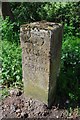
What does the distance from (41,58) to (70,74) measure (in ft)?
2.86

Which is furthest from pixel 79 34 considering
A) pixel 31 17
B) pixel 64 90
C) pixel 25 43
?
pixel 25 43

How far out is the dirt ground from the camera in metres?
3.56

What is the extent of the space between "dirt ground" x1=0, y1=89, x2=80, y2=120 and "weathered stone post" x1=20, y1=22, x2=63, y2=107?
96mm

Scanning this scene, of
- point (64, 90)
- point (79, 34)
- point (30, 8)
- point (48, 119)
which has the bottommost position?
point (48, 119)

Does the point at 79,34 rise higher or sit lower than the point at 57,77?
higher

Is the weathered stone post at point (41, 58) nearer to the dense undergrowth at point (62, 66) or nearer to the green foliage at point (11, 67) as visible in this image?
the dense undergrowth at point (62, 66)

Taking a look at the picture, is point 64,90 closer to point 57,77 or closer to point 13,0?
point 57,77

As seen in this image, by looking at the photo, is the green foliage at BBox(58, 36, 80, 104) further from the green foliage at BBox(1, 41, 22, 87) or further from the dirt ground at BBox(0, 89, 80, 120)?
the green foliage at BBox(1, 41, 22, 87)

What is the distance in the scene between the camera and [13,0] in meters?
7.43

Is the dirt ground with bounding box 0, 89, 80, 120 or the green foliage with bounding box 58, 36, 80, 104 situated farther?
the green foliage with bounding box 58, 36, 80, 104

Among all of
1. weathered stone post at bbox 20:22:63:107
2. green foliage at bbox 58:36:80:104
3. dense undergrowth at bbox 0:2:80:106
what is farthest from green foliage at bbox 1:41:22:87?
green foliage at bbox 58:36:80:104

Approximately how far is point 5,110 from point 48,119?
618mm

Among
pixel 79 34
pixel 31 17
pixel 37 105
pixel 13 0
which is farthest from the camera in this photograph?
pixel 31 17

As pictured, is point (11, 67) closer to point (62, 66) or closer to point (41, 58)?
point (62, 66)
